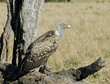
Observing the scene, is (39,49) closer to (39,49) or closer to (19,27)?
(39,49)

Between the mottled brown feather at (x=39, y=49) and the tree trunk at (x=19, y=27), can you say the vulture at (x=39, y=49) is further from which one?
the tree trunk at (x=19, y=27)

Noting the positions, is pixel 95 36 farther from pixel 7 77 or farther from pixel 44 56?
pixel 7 77

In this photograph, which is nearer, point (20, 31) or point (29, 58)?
point (29, 58)

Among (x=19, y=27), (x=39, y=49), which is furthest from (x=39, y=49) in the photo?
(x=19, y=27)

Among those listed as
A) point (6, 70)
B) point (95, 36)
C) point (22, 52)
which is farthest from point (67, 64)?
point (95, 36)

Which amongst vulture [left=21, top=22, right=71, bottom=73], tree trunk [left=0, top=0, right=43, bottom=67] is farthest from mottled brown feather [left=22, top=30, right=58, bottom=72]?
tree trunk [left=0, top=0, right=43, bottom=67]

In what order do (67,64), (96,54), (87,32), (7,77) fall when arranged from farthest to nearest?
(87,32) < (96,54) < (67,64) < (7,77)

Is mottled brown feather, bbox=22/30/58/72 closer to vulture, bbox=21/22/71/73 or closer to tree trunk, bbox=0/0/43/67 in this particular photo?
vulture, bbox=21/22/71/73

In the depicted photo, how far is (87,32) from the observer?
8.46 m

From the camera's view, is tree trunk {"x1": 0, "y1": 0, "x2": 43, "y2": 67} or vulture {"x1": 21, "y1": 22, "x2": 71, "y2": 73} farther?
tree trunk {"x1": 0, "y1": 0, "x2": 43, "y2": 67}

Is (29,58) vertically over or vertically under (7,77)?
over

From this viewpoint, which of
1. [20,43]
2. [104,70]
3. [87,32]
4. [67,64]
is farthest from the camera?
[87,32]

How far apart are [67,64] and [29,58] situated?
2.52 metres

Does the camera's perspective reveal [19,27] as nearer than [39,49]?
No
